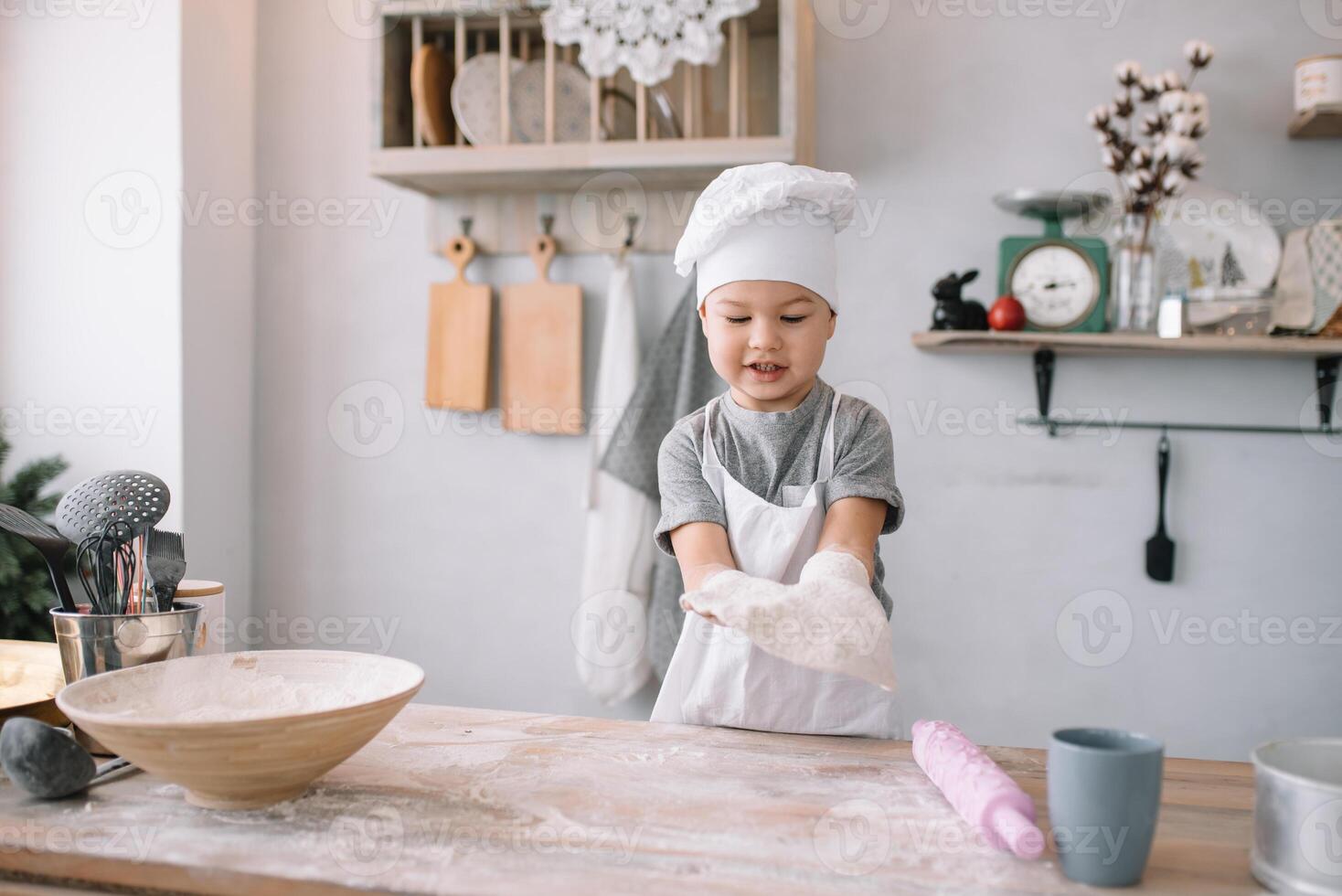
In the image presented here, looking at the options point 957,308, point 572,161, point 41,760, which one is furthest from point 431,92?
point 41,760

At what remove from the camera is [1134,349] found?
6.19ft

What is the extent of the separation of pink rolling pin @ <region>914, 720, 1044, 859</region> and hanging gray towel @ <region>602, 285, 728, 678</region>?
44.1 inches

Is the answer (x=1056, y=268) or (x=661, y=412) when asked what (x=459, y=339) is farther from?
(x=1056, y=268)

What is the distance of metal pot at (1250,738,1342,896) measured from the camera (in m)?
0.64

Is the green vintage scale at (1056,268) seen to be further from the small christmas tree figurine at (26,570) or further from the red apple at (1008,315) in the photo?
the small christmas tree figurine at (26,570)

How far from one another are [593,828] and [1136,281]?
5.02 ft

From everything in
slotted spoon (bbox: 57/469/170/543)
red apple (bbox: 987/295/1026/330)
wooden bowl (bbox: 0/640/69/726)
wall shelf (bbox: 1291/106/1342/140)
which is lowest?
wooden bowl (bbox: 0/640/69/726)

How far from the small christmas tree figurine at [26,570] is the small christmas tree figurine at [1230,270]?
209 cm

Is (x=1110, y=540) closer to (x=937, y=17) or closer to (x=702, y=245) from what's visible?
(x=937, y=17)

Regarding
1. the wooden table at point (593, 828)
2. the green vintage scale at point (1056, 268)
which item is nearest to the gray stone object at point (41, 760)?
the wooden table at point (593, 828)

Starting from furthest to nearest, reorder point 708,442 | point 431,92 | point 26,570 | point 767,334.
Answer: point 431,92, point 26,570, point 708,442, point 767,334

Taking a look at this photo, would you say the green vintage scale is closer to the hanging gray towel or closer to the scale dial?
the scale dial

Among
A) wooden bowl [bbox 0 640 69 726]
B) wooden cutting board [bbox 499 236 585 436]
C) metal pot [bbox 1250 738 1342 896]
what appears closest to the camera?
metal pot [bbox 1250 738 1342 896]

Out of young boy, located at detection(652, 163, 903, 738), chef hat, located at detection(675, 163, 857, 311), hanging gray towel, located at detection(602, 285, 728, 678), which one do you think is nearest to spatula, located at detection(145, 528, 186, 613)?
young boy, located at detection(652, 163, 903, 738)
